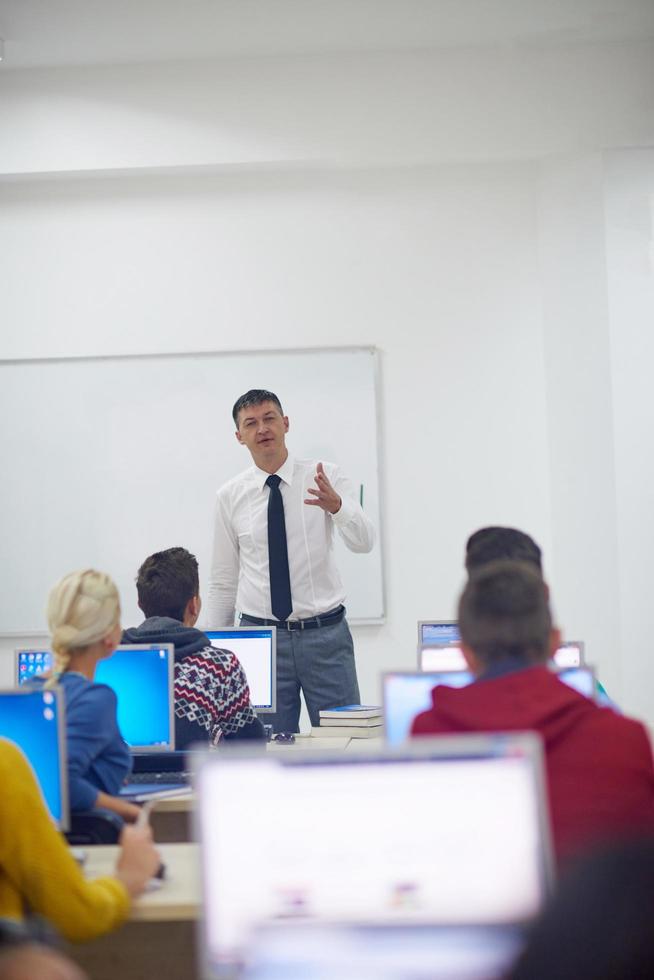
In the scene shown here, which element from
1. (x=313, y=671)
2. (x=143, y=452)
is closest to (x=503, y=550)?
(x=313, y=671)

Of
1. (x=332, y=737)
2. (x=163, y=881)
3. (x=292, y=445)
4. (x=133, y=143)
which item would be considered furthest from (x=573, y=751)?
(x=133, y=143)

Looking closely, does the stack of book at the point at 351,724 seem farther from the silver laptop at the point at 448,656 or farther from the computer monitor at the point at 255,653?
the silver laptop at the point at 448,656

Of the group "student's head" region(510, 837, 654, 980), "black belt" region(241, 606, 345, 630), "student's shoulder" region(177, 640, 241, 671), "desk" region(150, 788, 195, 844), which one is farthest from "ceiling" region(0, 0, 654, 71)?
"student's head" region(510, 837, 654, 980)

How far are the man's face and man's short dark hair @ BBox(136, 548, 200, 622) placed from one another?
1263 millimetres

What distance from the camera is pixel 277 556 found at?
4910mm

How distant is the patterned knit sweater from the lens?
3.49 meters

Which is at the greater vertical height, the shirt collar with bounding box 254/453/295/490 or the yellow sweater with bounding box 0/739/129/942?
the shirt collar with bounding box 254/453/295/490

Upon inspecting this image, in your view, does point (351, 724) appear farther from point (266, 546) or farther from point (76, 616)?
point (76, 616)

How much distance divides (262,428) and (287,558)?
22.2 inches

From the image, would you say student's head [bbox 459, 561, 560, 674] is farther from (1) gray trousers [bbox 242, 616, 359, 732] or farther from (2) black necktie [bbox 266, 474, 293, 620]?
(2) black necktie [bbox 266, 474, 293, 620]

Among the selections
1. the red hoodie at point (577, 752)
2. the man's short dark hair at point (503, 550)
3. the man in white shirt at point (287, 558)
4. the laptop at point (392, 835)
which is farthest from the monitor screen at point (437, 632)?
the laptop at point (392, 835)

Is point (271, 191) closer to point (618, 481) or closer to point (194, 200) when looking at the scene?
point (194, 200)

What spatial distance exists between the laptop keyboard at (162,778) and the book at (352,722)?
705 mm

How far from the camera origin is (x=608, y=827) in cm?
176
